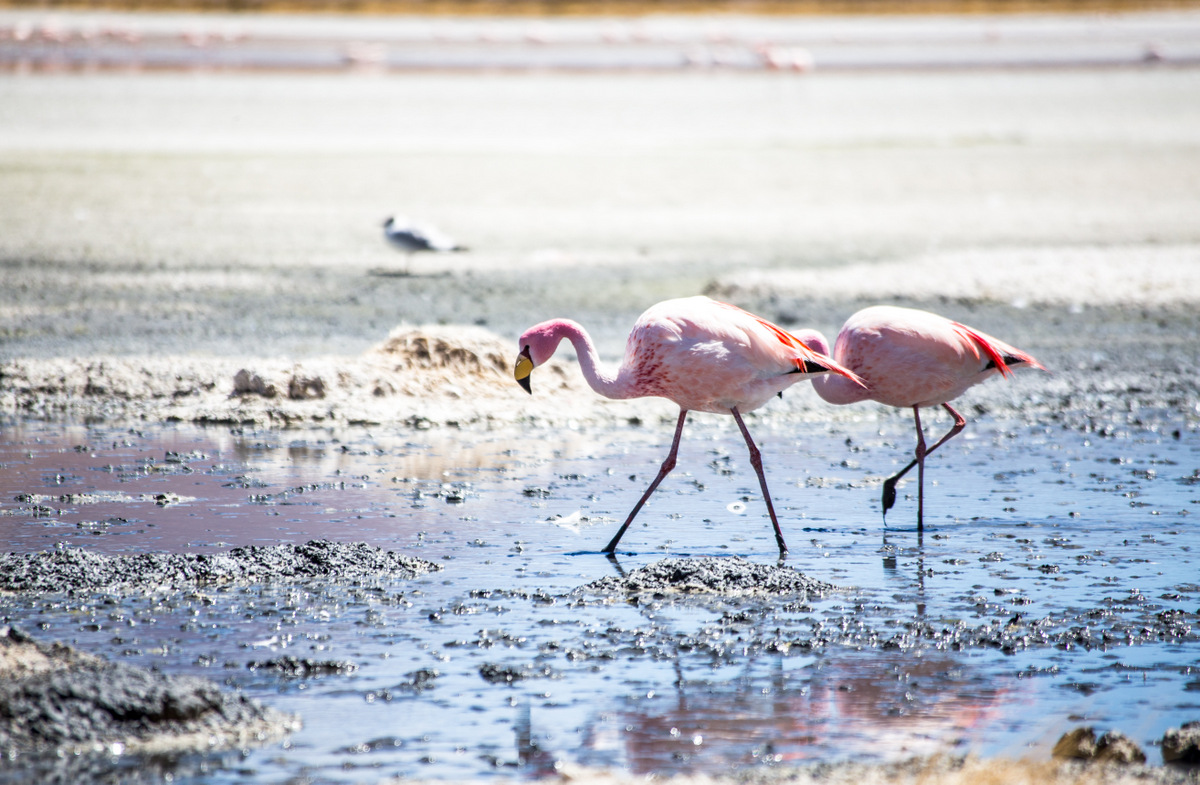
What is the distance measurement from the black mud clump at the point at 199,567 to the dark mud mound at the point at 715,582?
0.73 m

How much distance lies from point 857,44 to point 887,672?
111ft

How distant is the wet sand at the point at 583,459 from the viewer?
4094mm

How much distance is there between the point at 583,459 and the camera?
7359mm

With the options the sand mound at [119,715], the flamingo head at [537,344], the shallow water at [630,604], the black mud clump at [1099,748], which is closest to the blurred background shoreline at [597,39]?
the shallow water at [630,604]

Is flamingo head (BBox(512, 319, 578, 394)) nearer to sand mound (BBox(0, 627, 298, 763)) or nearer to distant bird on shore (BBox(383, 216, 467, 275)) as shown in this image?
sand mound (BBox(0, 627, 298, 763))

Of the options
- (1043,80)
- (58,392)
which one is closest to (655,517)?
(58,392)

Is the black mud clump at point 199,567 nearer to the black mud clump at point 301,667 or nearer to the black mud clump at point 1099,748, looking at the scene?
the black mud clump at point 301,667

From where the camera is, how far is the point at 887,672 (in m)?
4.35

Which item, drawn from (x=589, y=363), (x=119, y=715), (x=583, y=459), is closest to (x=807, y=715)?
(x=119, y=715)

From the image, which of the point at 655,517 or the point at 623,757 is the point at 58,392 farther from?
the point at 623,757

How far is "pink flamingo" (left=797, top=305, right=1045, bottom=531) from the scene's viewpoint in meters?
6.19

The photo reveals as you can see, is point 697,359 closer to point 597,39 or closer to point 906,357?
point 906,357

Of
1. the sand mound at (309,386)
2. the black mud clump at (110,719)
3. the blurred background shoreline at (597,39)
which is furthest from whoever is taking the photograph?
the blurred background shoreline at (597,39)

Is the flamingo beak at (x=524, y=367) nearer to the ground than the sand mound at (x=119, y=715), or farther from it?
farther from it
